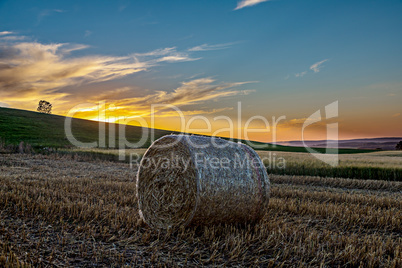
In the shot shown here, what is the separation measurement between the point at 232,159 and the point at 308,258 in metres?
2.43

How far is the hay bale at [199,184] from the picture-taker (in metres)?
5.59

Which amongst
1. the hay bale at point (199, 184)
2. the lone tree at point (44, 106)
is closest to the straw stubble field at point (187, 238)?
the hay bale at point (199, 184)

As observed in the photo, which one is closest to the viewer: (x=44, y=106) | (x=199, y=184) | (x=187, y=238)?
(x=187, y=238)

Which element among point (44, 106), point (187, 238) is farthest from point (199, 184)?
point (44, 106)

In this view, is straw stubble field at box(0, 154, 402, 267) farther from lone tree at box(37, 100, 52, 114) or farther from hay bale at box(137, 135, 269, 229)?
lone tree at box(37, 100, 52, 114)

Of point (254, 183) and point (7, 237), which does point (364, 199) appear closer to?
point (254, 183)

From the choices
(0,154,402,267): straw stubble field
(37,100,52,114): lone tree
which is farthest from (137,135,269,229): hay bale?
(37,100,52,114): lone tree

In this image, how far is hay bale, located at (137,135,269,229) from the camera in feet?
18.3

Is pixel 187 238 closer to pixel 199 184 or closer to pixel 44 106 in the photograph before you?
pixel 199 184

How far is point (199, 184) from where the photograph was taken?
5.49 meters

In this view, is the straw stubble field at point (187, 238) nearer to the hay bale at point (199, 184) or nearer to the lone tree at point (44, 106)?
the hay bale at point (199, 184)

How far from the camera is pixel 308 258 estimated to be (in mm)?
4383

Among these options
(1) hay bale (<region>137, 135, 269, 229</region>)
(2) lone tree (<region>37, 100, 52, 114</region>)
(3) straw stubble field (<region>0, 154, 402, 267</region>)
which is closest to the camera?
(3) straw stubble field (<region>0, 154, 402, 267</region>)

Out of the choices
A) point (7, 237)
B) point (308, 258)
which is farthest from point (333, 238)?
point (7, 237)
